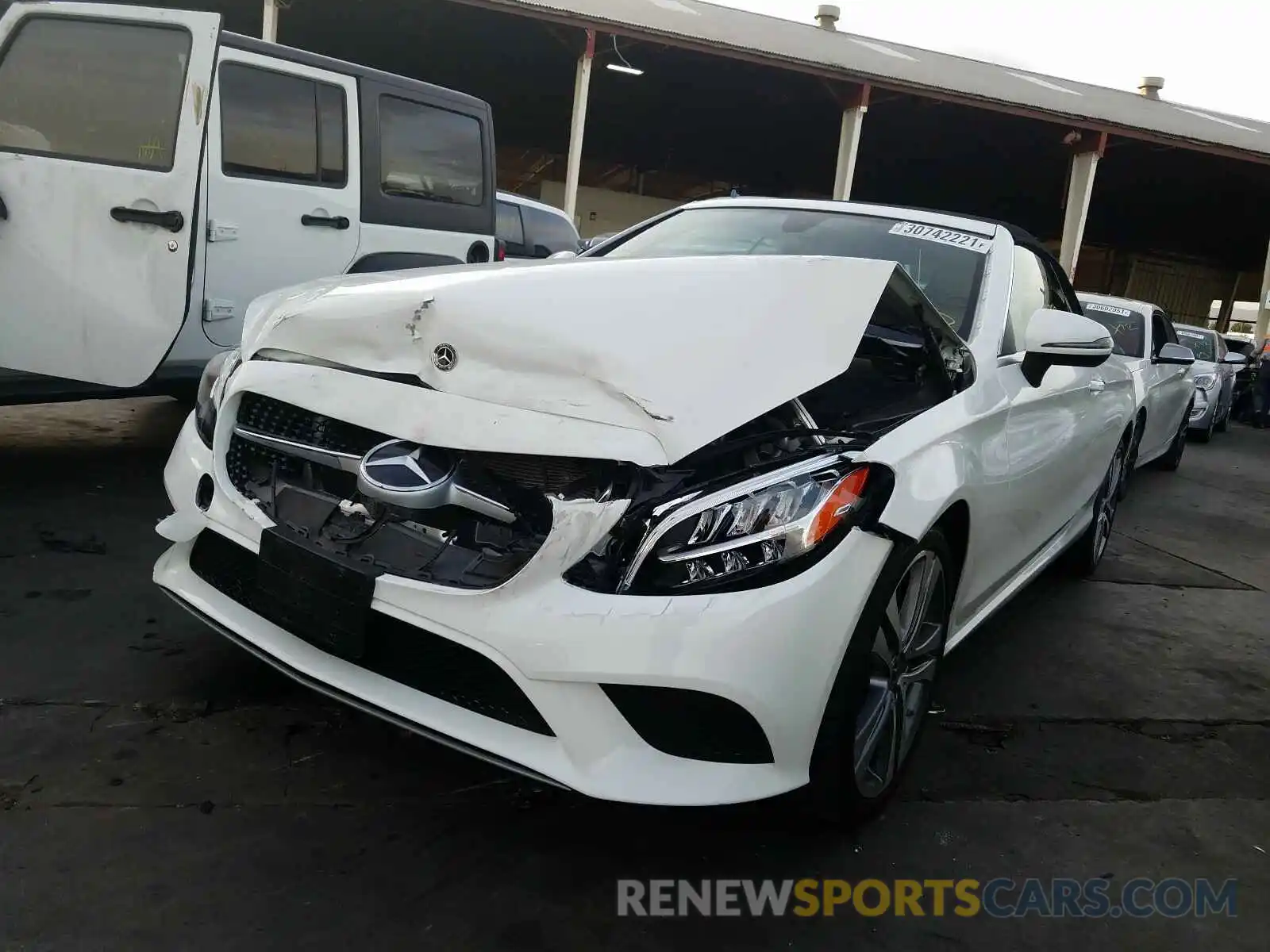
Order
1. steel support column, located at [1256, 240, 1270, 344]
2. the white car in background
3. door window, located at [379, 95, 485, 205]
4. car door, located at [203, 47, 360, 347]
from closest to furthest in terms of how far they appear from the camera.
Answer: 1. car door, located at [203, 47, 360, 347]
2. door window, located at [379, 95, 485, 205]
3. the white car in background
4. steel support column, located at [1256, 240, 1270, 344]

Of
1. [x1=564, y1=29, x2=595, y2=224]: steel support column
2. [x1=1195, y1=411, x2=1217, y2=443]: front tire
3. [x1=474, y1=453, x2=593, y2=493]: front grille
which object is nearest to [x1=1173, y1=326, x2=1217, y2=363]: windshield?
[x1=1195, y1=411, x2=1217, y2=443]: front tire

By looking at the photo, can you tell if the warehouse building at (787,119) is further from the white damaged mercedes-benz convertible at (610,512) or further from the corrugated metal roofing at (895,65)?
the white damaged mercedes-benz convertible at (610,512)

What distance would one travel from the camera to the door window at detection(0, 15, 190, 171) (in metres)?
4.09

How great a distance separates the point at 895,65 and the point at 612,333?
18539 millimetres

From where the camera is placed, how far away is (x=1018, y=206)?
94.2 feet

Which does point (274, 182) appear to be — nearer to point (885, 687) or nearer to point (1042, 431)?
point (1042, 431)

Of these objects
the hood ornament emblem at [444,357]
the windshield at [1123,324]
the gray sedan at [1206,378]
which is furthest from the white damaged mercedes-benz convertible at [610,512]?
the gray sedan at [1206,378]

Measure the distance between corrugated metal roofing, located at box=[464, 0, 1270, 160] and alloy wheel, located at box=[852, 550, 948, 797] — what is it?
43.5 ft

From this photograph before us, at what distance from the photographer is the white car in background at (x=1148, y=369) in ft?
23.0

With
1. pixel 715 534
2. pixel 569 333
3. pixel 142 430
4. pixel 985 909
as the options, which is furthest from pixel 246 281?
pixel 985 909

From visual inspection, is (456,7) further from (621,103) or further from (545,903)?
(545,903)

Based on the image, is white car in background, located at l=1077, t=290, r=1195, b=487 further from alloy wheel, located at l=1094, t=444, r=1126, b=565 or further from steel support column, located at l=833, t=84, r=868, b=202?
steel support column, located at l=833, t=84, r=868, b=202

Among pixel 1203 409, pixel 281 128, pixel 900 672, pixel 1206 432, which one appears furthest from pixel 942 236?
pixel 1206 432

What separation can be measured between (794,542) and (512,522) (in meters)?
0.57
